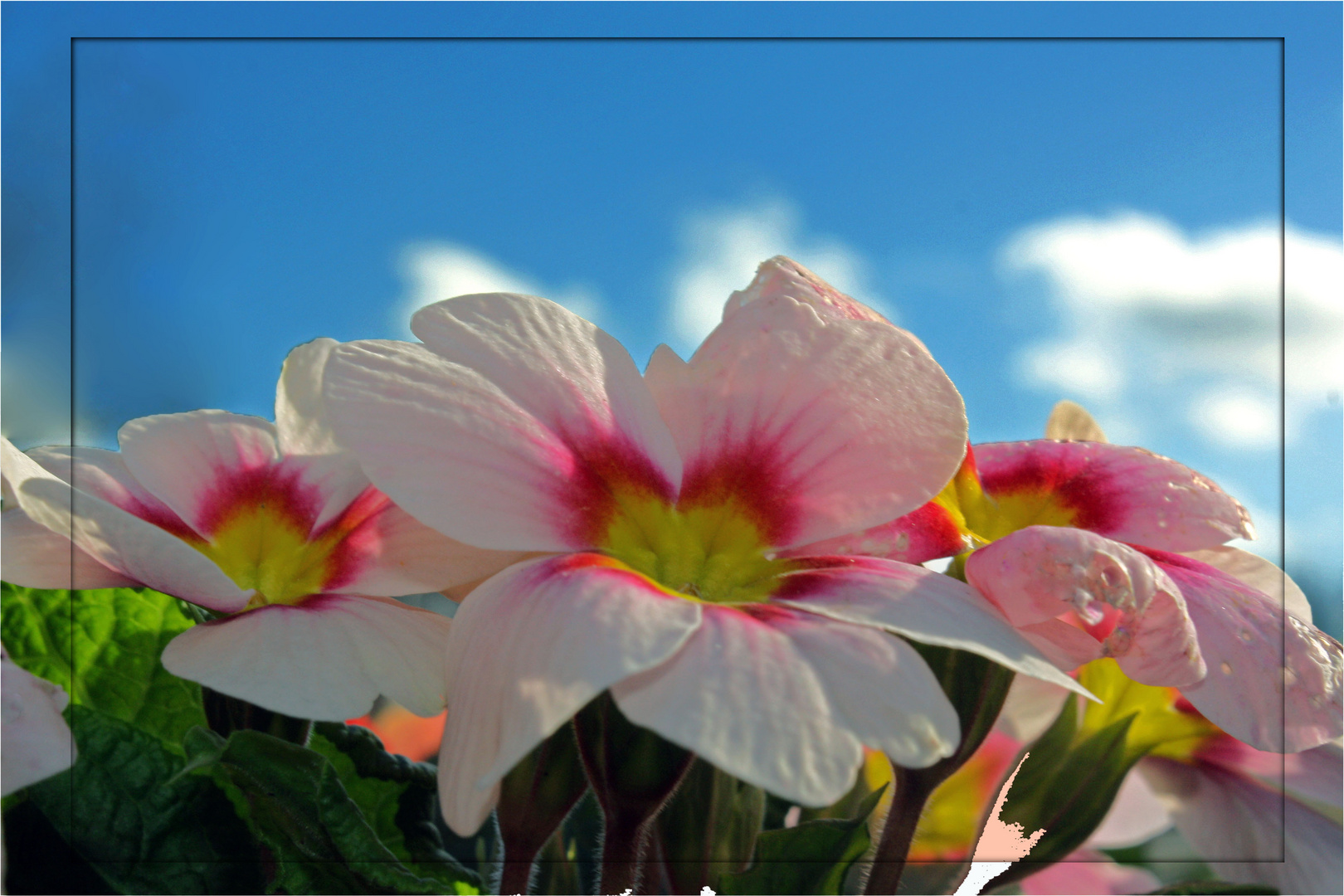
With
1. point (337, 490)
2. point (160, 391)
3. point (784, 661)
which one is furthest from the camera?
point (160, 391)

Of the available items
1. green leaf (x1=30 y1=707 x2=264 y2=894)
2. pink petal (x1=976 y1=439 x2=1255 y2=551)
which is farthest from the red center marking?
green leaf (x1=30 y1=707 x2=264 y2=894)

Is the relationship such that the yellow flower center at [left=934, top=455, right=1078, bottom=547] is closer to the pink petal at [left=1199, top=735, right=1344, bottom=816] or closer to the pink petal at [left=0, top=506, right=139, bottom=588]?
the pink petal at [left=1199, top=735, right=1344, bottom=816]

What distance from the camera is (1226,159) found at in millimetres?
440

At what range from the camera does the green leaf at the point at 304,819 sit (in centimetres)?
22

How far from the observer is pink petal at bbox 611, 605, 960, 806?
0.15 m

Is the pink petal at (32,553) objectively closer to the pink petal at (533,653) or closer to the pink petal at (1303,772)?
the pink petal at (533,653)

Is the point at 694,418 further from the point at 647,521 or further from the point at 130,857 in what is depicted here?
the point at 130,857

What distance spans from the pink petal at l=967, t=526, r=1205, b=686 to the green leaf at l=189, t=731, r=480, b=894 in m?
0.13

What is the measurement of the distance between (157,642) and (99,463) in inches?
2.0

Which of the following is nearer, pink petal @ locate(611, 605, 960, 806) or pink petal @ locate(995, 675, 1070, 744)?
pink petal @ locate(611, 605, 960, 806)

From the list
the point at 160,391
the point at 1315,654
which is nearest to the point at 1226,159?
the point at 1315,654

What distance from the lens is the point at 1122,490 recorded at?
260mm

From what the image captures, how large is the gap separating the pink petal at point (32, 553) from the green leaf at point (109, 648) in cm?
3

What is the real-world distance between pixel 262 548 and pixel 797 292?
164mm
